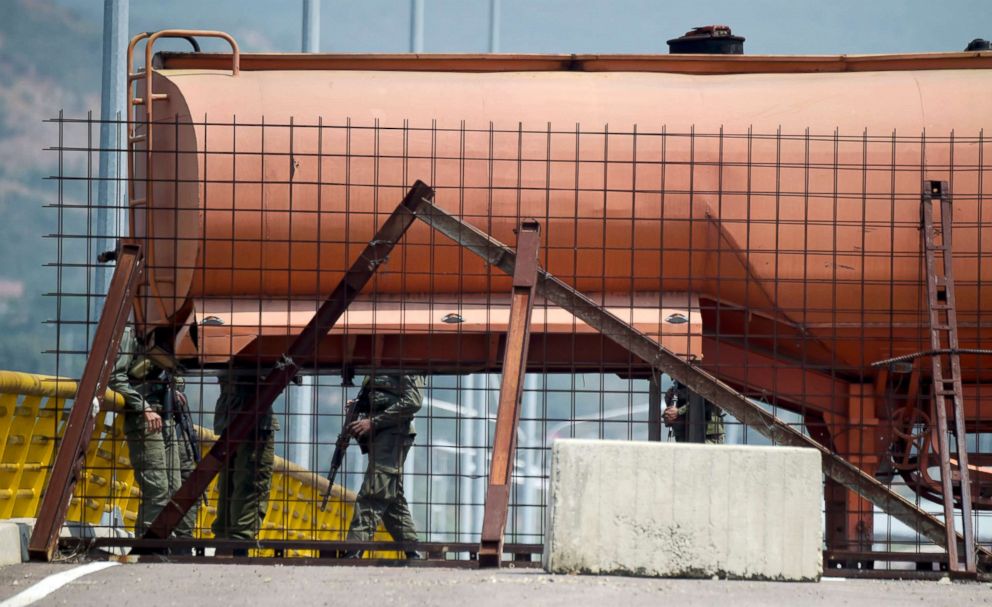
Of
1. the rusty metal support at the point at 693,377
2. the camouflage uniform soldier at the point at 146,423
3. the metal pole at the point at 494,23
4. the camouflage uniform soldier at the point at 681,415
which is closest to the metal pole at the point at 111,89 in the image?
the camouflage uniform soldier at the point at 146,423

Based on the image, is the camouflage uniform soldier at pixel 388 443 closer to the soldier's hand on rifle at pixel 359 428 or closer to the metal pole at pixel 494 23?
the soldier's hand on rifle at pixel 359 428

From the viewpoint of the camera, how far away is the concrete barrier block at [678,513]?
7.47 m

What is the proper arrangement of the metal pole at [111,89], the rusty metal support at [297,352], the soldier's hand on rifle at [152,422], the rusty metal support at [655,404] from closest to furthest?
the rusty metal support at [297,352] < the rusty metal support at [655,404] < the soldier's hand on rifle at [152,422] < the metal pole at [111,89]

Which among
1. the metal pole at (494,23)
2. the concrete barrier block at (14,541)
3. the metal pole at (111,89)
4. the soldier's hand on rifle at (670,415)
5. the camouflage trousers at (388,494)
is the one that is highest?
the metal pole at (494,23)

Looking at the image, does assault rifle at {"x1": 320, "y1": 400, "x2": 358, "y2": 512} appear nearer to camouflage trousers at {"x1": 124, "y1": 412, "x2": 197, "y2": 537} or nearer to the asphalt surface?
camouflage trousers at {"x1": 124, "y1": 412, "x2": 197, "y2": 537}

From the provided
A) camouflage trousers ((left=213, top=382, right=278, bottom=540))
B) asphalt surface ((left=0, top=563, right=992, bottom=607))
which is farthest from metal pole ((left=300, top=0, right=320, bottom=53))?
asphalt surface ((left=0, top=563, right=992, bottom=607))

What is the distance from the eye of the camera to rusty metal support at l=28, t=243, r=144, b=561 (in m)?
8.39

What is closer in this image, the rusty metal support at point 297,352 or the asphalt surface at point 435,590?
the asphalt surface at point 435,590

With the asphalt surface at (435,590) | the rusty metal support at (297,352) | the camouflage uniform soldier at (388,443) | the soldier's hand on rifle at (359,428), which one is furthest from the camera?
the soldier's hand on rifle at (359,428)

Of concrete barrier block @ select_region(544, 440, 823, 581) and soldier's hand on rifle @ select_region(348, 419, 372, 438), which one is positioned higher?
soldier's hand on rifle @ select_region(348, 419, 372, 438)

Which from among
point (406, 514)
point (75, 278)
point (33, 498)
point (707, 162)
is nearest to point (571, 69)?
point (707, 162)

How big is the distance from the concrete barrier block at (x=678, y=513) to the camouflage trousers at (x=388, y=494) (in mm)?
4193

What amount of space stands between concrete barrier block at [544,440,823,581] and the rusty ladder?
64.5 inches

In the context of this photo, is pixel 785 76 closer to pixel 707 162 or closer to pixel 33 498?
pixel 707 162
